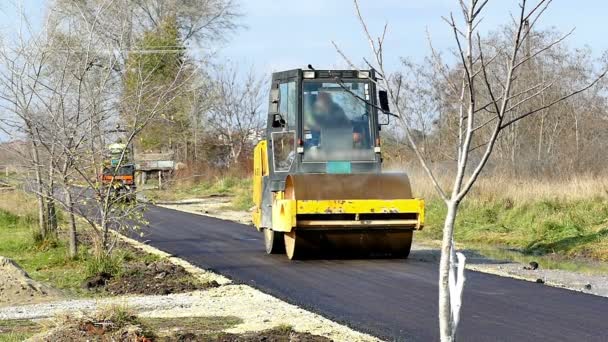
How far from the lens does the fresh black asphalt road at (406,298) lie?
9.62m

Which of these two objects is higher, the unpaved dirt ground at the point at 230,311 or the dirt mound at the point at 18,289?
the dirt mound at the point at 18,289

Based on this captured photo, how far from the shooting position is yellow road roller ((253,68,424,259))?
15594 millimetres

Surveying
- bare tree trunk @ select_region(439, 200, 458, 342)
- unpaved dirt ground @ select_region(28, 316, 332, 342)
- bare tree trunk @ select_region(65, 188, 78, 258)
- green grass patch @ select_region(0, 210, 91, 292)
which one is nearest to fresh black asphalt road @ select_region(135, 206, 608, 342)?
unpaved dirt ground @ select_region(28, 316, 332, 342)

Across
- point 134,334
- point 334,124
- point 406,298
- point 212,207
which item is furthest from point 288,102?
point 212,207

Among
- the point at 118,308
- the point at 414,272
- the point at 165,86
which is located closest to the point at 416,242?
the point at 414,272

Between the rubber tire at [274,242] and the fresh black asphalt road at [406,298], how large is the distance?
31cm

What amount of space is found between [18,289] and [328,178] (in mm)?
5698

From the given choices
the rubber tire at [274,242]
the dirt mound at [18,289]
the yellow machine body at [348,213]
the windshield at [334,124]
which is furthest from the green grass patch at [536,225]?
the dirt mound at [18,289]

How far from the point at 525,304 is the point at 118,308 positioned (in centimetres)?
501

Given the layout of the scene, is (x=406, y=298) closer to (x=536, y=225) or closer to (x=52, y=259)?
(x=52, y=259)

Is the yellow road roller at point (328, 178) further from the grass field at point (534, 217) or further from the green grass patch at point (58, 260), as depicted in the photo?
the grass field at point (534, 217)

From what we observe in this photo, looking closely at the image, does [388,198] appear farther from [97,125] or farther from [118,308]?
[118,308]

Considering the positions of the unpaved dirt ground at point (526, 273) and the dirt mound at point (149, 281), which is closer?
the dirt mound at point (149, 281)

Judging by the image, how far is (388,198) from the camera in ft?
52.1
